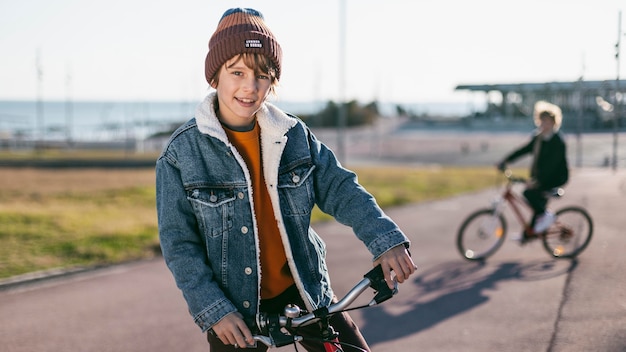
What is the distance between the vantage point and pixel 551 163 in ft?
25.9

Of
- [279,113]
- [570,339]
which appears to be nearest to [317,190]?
[279,113]

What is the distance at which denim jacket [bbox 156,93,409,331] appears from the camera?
231 cm

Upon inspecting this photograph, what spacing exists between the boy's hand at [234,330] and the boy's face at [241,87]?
69 cm

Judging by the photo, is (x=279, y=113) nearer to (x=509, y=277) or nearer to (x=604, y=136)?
(x=604, y=136)

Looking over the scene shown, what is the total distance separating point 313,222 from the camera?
36.2 ft

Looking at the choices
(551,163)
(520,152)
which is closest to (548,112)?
(551,163)

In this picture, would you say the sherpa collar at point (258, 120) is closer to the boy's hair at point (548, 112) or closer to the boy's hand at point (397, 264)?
the boy's hand at point (397, 264)

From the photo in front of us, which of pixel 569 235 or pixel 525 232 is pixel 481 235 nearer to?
pixel 525 232

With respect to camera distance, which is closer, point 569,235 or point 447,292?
point 447,292

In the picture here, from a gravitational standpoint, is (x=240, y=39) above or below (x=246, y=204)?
above

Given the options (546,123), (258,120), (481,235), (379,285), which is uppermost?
(258,120)

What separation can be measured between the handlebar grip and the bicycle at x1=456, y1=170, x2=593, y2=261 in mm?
5912

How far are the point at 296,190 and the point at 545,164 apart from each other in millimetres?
6067

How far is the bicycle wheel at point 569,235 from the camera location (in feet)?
25.8
